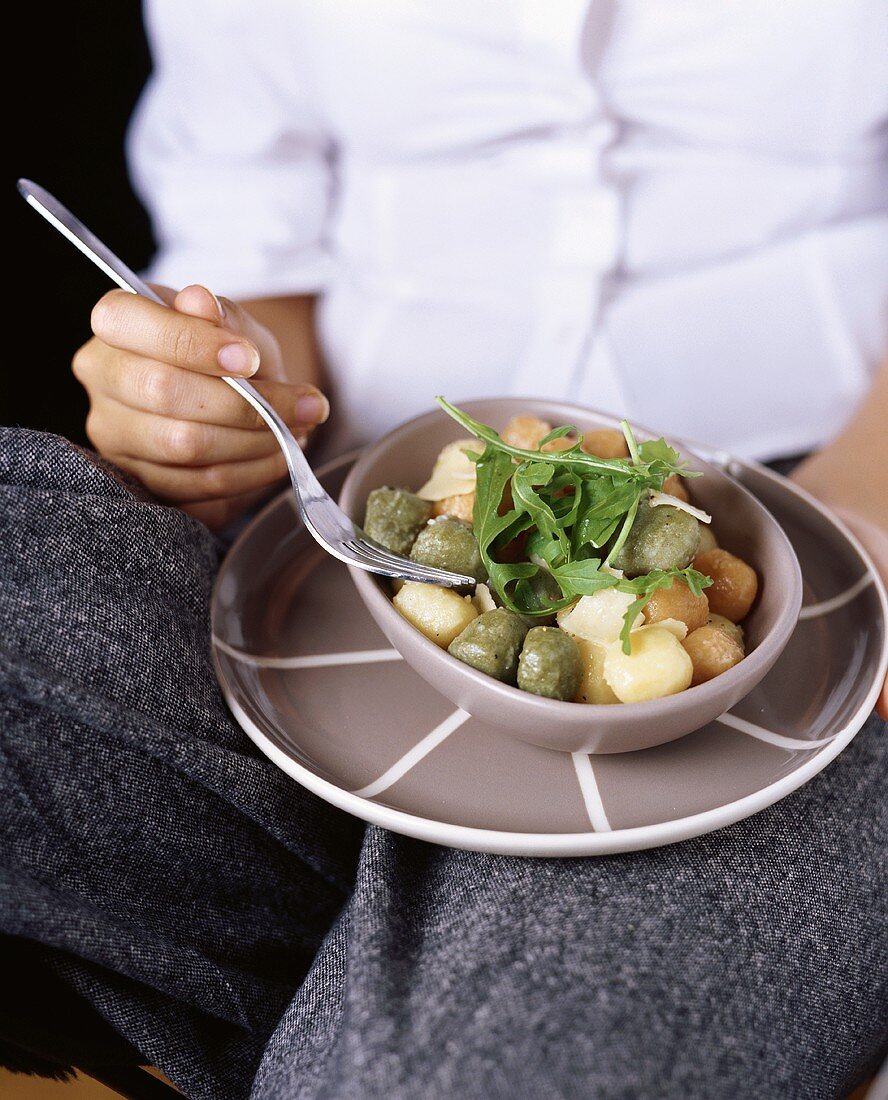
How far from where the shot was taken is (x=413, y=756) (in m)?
0.62

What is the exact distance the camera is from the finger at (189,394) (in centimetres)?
73

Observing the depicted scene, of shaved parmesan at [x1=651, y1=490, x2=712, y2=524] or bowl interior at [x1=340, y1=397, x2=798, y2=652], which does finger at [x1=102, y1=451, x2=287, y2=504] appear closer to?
bowl interior at [x1=340, y1=397, x2=798, y2=652]

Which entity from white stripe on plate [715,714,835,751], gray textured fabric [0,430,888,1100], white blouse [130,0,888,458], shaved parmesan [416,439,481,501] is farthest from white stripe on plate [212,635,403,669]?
white blouse [130,0,888,458]

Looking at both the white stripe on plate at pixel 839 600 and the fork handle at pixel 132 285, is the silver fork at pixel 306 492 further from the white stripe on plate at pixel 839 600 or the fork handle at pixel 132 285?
the white stripe on plate at pixel 839 600

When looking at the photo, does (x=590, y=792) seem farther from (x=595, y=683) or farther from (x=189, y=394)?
(x=189, y=394)

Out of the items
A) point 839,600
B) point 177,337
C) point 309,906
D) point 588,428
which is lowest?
point 309,906

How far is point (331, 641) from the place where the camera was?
0.73 meters

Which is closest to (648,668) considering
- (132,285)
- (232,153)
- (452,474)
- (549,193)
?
(452,474)

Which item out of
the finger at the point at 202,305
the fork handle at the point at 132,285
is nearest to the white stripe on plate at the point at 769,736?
the fork handle at the point at 132,285

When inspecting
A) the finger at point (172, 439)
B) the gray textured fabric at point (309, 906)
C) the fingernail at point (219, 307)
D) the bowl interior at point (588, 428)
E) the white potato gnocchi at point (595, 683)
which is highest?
the fingernail at point (219, 307)

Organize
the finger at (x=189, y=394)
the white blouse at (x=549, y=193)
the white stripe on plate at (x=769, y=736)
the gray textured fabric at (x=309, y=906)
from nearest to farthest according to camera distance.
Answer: the gray textured fabric at (x=309, y=906), the white stripe on plate at (x=769, y=736), the finger at (x=189, y=394), the white blouse at (x=549, y=193)

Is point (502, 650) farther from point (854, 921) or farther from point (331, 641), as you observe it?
point (854, 921)

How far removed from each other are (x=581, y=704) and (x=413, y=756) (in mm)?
132

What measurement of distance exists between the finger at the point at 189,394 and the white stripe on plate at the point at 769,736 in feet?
1.34
